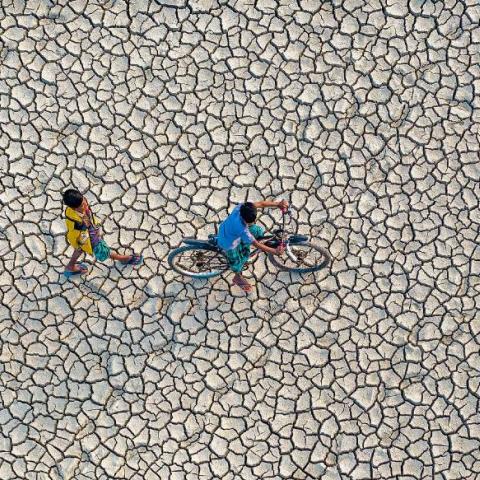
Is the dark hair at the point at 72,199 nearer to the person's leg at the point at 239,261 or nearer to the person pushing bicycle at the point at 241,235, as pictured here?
the person pushing bicycle at the point at 241,235

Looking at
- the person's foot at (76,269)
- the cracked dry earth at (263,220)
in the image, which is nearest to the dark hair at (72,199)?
the person's foot at (76,269)

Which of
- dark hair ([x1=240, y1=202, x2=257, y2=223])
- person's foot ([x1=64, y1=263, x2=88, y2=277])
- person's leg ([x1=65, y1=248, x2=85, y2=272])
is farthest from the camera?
person's foot ([x1=64, y1=263, x2=88, y2=277])

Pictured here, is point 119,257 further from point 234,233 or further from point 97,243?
point 234,233

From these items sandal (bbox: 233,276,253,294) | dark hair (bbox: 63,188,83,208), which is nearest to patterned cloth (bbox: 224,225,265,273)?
sandal (bbox: 233,276,253,294)

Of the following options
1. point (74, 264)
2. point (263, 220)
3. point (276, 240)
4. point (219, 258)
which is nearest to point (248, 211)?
point (276, 240)

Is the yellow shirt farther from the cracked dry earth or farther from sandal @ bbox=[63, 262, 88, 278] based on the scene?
the cracked dry earth

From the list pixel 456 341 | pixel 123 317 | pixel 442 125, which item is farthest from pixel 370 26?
pixel 123 317
